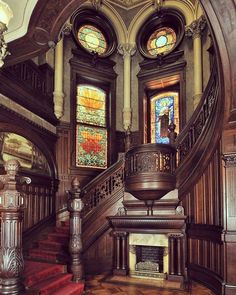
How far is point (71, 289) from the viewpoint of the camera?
5078 mm

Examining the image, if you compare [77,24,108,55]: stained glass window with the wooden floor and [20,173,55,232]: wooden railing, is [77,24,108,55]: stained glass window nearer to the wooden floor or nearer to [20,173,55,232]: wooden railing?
[20,173,55,232]: wooden railing

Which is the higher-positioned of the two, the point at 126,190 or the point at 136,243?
the point at 126,190

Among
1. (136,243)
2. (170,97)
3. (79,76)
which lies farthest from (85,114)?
(136,243)

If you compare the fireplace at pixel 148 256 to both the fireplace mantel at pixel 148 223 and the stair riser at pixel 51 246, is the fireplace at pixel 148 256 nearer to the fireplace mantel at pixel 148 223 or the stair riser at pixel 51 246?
the fireplace mantel at pixel 148 223

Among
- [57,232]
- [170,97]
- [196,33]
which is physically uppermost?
[196,33]

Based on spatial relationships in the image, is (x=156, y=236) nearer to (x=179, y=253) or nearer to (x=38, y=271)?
(x=179, y=253)

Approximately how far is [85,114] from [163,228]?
4.34 m

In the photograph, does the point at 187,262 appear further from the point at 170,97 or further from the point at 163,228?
the point at 170,97

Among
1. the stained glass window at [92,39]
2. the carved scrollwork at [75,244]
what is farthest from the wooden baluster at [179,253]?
the stained glass window at [92,39]

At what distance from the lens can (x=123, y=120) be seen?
9.80 meters

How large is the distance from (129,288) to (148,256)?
1.01 m

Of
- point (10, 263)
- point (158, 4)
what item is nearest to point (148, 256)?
point (10, 263)

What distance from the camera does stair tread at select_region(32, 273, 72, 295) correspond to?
4605 millimetres

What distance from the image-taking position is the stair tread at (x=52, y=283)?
4605 millimetres
